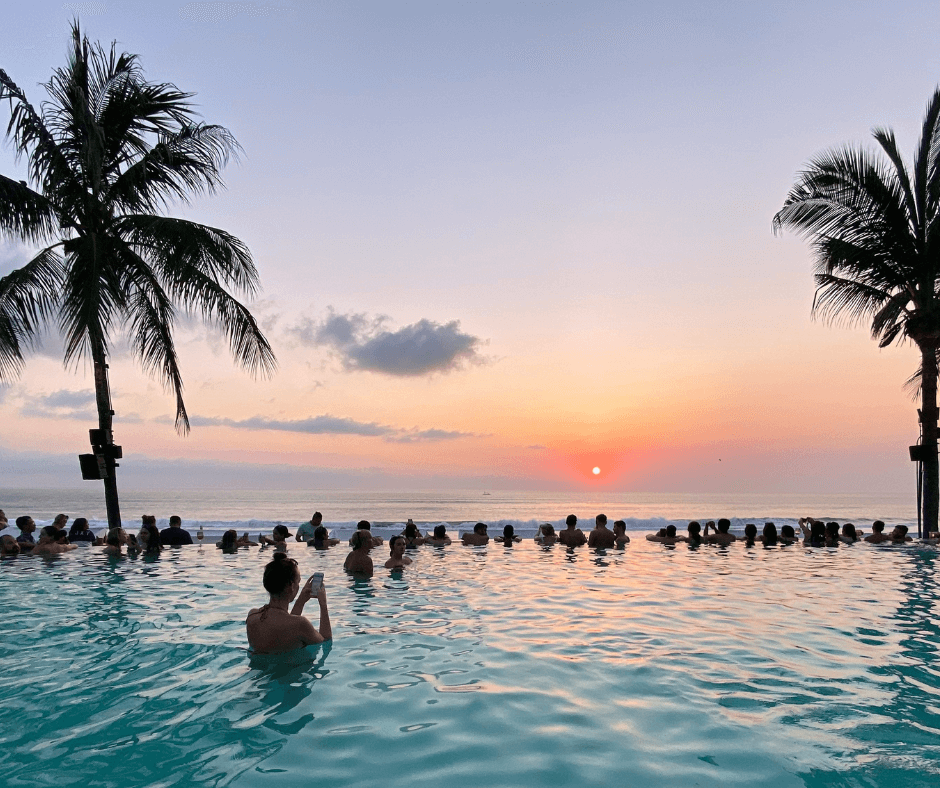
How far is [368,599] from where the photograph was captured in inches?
408

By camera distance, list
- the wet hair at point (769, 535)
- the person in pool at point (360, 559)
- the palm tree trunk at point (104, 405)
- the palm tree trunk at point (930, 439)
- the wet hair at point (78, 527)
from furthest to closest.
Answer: the palm tree trunk at point (930, 439)
the wet hair at point (769, 535)
the wet hair at point (78, 527)
the palm tree trunk at point (104, 405)
the person in pool at point (360, 559)

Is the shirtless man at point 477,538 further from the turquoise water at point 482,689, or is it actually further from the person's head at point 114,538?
the person's head at point 114,538

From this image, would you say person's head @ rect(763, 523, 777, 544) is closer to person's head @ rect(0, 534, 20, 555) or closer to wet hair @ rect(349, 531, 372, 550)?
wet hair @ rect(349, 531, 372, 550)

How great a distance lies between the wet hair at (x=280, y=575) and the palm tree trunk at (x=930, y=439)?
2075cm

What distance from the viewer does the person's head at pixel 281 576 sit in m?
6.55

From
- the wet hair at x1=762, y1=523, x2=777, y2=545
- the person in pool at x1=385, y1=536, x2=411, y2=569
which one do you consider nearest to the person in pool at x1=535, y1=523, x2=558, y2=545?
the wet hair at x1=762, y1=523, x2=777, y2=545

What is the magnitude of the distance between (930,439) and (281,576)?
21.2 metres

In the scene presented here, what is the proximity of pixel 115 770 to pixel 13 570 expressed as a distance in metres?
12.2

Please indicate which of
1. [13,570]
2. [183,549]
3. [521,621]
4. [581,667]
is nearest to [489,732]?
[581,667]

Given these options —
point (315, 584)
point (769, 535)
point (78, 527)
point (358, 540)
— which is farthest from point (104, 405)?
point (769, 535)

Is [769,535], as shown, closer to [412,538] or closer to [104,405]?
[412,538]

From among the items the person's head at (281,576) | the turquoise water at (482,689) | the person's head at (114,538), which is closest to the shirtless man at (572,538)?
the turquoise water at (482,689)

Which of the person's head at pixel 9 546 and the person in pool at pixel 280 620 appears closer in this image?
the person in pool at pixel 280 620

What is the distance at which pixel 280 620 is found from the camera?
21.7 feet
